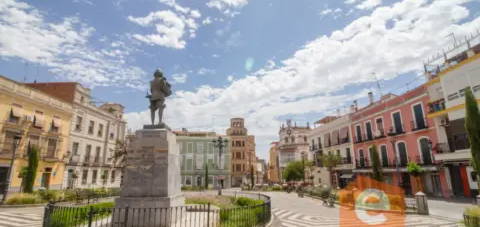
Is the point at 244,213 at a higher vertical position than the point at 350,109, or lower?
lower

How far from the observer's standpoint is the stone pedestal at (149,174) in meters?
8.37

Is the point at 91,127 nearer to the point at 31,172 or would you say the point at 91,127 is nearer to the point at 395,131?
the point at 31,172

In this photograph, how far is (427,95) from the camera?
70.1ft

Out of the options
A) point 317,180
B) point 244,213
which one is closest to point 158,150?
point 244,213

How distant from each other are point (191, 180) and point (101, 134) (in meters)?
21.6

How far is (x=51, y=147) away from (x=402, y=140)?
3497cm

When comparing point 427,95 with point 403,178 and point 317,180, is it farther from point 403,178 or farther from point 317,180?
point 317,180

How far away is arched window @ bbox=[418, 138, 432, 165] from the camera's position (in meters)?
21.1

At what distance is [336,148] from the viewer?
33000 millimetres

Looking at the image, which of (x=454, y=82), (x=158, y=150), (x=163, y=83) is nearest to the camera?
(x=158, y=150)

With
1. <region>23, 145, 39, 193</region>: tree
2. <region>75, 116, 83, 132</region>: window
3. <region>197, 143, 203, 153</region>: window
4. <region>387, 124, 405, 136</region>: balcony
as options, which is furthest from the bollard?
<region>197, 143, 203, 153</region>: window

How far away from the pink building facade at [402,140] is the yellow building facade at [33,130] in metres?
30.5

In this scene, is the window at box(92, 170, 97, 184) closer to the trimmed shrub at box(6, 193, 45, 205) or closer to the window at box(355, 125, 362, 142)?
the trimmed shrub at box(6, 193, 45, 205)

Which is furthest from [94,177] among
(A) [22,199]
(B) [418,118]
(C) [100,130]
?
(B) [418,118]
